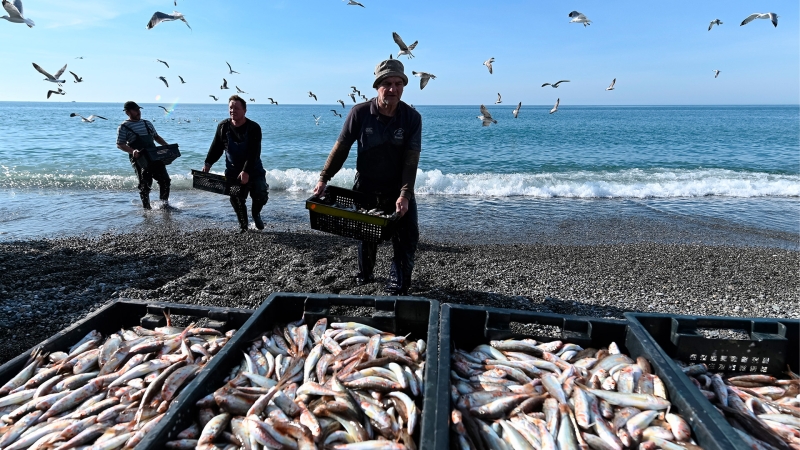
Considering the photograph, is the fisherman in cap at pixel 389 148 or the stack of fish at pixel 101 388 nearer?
the stack of fish at pixel 101 388

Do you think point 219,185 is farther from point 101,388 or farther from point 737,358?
point 737,358

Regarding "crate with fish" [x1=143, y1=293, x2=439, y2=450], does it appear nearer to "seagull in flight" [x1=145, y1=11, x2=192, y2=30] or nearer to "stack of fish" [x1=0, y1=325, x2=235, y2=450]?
"stack of fish" [x1=0, y1=325, x2=235, y2=450]

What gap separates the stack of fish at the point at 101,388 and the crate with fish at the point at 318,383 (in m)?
0.33

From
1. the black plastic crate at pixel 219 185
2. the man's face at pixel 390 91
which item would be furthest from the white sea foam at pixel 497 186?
the man's face at pixel 390 91

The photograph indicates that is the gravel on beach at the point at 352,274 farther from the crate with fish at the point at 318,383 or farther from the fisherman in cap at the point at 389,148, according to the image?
the crate with fish at the point at 318,383

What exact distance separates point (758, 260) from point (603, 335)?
7.01 metres

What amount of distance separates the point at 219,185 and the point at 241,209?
79 centimetres

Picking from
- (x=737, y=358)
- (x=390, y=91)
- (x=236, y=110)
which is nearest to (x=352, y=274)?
(x=390, y=91)

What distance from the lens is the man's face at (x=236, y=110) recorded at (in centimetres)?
766

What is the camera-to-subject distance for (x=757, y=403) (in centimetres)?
309

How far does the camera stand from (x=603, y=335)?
142 inches

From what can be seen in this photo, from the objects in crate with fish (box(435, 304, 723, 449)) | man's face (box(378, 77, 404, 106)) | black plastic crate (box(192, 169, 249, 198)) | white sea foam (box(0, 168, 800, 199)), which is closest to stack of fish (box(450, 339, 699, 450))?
crate with fish (box(435, 304, 723, 449))

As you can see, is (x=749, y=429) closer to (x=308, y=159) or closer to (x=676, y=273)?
(x=676, y=273)

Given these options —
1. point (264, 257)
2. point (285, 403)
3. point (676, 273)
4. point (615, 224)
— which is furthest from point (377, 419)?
point (615, 224)
